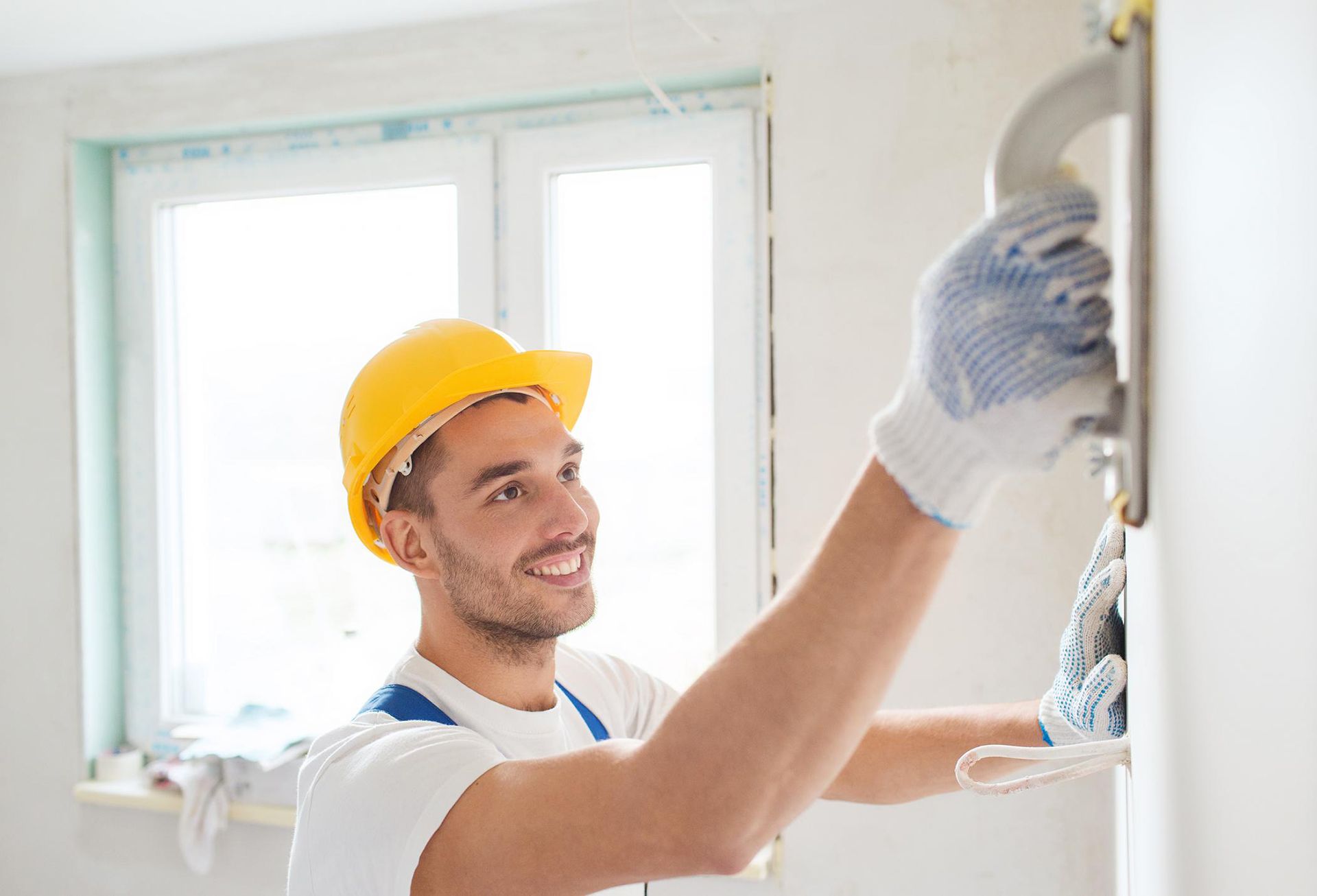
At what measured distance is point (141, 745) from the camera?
265 cm

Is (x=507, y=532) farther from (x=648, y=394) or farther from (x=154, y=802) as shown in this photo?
(x=154, y=802)

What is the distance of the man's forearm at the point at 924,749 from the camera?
1118 millimetres

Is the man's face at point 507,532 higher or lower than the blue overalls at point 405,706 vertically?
higher

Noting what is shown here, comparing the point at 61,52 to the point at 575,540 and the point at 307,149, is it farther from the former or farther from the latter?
the point at 575,540

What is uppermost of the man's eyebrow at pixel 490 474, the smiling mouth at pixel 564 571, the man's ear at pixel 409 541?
the man's eyebrow at pixel 490 474

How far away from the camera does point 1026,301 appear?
45 centimetres

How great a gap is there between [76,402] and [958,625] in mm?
2318

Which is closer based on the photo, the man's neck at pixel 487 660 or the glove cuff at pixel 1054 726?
the glove cuff at pixel 1054 726

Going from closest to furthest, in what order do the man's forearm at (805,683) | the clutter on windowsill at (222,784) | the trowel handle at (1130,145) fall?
the trowel handle at (1130,145) < the man's forearm at (805,683) < the clutter on windowsill at (222,784)

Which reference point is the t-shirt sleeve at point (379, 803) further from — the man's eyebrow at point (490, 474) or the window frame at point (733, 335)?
the window frame at point (733, 335)

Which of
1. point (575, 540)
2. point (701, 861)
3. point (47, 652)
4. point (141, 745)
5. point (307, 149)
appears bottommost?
point (141, 745)

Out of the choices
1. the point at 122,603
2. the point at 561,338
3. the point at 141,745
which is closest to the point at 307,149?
the point at 561,338

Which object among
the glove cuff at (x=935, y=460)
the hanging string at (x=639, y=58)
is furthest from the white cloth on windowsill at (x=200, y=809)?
the glove cuff at (x=935, y=460)

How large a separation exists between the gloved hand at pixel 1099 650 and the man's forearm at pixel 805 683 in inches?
14.4
